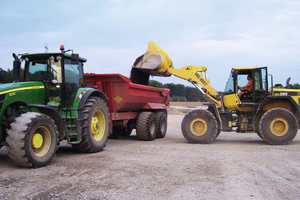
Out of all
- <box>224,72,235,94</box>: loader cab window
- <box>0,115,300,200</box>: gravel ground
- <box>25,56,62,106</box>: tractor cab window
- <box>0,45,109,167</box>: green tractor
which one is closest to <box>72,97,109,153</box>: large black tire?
<box>0,45,109,167</box>: green tractor

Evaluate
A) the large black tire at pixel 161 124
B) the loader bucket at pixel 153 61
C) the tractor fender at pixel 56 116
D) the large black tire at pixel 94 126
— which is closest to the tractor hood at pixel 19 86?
the tractor fender at pixel 56 116

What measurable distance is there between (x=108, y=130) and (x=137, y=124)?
245cm

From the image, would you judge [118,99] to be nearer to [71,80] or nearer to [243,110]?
[71,80]

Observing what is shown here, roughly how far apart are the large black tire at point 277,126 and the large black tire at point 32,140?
6231 mm

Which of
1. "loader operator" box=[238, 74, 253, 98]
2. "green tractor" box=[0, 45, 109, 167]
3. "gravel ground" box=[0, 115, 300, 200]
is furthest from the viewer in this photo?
"loader operator" box=[238, 74, 253, 98]

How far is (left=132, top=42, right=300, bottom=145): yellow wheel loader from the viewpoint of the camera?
8.88 m

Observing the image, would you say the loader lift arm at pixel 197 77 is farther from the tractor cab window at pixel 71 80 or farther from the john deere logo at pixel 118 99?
the tractor cab window at pixel 71 80

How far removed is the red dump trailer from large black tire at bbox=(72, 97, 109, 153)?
0.66 meters

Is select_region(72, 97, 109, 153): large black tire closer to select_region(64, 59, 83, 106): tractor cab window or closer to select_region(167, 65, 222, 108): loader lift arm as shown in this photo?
select_region(64, 59, 83, 106): tractor cab window

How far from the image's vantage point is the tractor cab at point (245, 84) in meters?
9.43

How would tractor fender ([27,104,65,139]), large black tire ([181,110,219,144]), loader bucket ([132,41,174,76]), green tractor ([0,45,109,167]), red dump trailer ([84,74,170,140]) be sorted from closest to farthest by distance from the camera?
green tractor ([0,45,109,167]) → tractor fender ([27,104,65,139]) → red dump trailer ([84,74,170,140]) → large black tire ([181,110,219,144]) → loader bucket ([132,41,174,76])

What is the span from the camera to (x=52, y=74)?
655 centimetres

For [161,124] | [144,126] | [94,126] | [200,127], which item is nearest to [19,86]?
[94,126]

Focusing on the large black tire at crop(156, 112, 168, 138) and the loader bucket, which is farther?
the large black tire at crop(156, 112, 168, 138)
